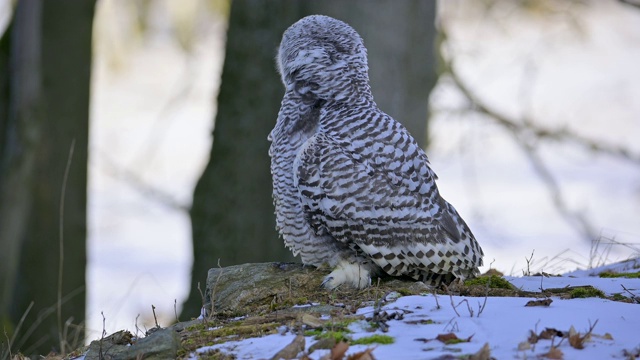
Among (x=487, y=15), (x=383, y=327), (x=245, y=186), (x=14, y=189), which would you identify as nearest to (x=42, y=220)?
(x=14, y=189)

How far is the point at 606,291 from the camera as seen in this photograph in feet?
17.4

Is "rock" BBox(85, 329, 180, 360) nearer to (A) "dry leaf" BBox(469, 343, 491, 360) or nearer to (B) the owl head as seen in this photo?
(A) "dry leaf" BBox(469, 343, 491, 360)

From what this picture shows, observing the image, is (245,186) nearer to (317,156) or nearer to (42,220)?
(42,220)

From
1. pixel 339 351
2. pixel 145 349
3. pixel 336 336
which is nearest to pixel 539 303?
pixel 336 336

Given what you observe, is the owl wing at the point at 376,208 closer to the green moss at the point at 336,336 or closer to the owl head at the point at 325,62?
the owl head at the point at 325,62

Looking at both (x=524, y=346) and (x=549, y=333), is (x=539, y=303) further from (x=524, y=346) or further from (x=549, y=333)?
(x=524, y=346)

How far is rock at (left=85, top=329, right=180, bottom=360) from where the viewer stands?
422 cm

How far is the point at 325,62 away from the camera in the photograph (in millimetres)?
5812

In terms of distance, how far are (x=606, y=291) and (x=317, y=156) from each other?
1.86 metres

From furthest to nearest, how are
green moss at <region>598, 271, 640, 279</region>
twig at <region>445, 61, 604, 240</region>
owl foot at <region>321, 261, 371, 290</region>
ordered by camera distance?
twig at <region>445, 61, 604, 240</region> < green moss at <region>598, 271, 640, 279</region> < owl foot at <region>321, 261, 371, 290</region>

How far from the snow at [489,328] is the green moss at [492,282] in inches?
23.6

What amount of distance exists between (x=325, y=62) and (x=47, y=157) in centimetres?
551

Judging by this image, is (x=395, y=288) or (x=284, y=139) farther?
(x=284, y=139)

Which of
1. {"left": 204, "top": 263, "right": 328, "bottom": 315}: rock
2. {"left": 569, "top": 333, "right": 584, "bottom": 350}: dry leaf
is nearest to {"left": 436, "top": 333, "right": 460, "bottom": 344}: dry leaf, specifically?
{"left": 569, "top": 333, "right": 584, "bottom": 350}: dry leaf
